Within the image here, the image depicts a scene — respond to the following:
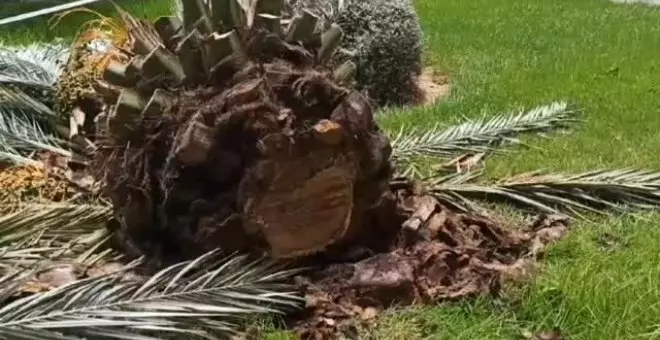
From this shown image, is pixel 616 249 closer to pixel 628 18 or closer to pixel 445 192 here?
pixel 445 192

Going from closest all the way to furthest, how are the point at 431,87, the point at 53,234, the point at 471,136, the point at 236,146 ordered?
→ the point at 236,146 < the point at 53,234 < the point at 471,136 < the point at 431,87

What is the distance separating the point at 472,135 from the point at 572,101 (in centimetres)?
194

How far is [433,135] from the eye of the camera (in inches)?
238

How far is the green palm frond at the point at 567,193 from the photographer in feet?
16.4

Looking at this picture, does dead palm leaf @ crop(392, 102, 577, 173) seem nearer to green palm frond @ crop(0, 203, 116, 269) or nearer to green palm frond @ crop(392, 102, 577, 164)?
green palm frond @ crop(392, 102, 577, 164)

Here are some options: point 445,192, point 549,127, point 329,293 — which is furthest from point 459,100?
point 329,293

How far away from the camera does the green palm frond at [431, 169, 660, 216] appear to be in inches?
196

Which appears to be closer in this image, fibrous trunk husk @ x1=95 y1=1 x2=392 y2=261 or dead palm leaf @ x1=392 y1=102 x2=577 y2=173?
fibrous trunk husk @ x1=95 y1=1 x2=392 y2=261

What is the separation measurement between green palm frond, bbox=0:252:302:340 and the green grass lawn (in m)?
0.44

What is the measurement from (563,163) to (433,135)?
0.65m

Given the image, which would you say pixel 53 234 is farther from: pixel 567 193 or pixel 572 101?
pixel 572 101

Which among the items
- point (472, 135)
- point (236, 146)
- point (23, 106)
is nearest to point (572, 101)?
point (472, 135)

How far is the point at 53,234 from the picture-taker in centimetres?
439

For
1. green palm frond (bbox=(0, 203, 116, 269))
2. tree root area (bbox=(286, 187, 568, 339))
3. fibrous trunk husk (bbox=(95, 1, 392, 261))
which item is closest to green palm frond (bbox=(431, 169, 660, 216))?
tree root area (bbox=(286, 187, 568, 339))
